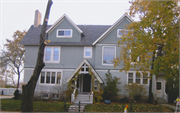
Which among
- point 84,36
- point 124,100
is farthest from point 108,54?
point 124,100

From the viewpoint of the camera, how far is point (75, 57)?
21.3 metres

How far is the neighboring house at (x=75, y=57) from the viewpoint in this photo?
2038 centimetres

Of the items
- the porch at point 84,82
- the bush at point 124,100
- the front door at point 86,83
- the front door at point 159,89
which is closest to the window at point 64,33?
the porch at point 84,82

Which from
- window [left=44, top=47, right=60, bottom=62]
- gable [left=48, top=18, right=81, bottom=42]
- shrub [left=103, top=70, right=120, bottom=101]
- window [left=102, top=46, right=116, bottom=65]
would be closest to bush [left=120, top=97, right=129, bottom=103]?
shrub [left=103, top=70, right=120, bottom=101]

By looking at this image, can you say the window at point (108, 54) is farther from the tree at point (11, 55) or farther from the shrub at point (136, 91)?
the tree at point (11, 55)

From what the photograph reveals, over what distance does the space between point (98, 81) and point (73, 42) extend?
6001 millimetres

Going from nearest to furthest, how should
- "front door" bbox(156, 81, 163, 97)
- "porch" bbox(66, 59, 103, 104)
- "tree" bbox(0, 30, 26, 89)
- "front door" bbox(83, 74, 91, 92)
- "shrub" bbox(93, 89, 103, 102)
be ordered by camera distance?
"shrub" bbox(93, 89, 103, 102)
"porch" bbox(66, 59, 103, 104)
"front door" bbox(83, 74, 91, 92)
"front door" bbox(156, 81, 163, 97)
"tree" bbox(0, 30, 26, 89)

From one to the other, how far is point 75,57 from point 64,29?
3.87 m

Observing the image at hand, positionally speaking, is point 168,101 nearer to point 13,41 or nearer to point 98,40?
point 98,40

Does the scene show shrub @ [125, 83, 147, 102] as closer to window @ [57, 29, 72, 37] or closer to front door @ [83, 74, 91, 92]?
front door @ [83, 74, 91, 92]

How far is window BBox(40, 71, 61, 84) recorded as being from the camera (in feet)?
69.0

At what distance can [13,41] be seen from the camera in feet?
102

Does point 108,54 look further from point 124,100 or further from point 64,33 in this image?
point 64,33

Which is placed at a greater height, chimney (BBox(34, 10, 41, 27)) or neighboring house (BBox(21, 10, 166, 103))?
chimney (BBox(34, 10, 41, 27))
